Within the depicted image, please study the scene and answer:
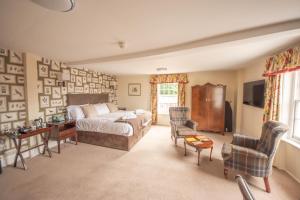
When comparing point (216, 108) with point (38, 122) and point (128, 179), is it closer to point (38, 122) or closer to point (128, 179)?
point (128, 179)

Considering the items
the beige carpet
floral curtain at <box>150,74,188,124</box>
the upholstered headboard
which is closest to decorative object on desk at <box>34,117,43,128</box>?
the beige carpet

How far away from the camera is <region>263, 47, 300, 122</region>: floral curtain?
2178 millimetres

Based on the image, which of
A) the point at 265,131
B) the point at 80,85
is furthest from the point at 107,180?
the point at 80,85

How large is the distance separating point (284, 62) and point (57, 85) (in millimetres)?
4952

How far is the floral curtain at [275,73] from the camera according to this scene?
7.14 feet

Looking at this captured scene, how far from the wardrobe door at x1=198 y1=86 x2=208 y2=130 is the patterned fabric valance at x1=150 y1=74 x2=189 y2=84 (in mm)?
854

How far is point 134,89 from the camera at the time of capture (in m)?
6.21

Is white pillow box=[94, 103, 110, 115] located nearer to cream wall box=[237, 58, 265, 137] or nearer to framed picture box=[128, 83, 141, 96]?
framed picture box=[128, 83, 141, 96]

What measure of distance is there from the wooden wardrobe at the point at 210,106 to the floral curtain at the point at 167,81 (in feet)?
2.10

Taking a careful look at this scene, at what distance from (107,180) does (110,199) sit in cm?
42

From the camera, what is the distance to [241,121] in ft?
14.9

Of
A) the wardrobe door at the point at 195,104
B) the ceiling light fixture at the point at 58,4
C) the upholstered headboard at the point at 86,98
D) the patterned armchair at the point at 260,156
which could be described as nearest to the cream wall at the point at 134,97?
the upholstered headboard at the point at 86,98

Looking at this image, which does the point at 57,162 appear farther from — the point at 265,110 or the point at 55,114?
the point at 265,110

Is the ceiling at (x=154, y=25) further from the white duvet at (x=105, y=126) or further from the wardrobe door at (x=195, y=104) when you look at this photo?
the wardrobe door at (x=195, y=104)
